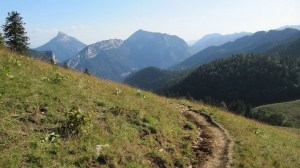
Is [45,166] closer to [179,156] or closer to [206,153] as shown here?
[179,156]

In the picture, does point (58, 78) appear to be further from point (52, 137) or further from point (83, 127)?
point (52, 137)

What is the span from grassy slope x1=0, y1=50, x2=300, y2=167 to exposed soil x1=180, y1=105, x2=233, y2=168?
551 mm

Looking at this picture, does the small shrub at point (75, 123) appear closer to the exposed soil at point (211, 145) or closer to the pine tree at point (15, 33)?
the exposed soil at point (211, 145)

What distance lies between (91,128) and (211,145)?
784cm

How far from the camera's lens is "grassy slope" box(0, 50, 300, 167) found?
14469 millimetres

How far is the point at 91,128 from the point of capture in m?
17.1

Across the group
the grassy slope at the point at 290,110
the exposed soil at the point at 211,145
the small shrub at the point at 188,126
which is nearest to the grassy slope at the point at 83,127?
the small shrub at the point at 188,126

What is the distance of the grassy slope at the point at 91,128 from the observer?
47.5 ft

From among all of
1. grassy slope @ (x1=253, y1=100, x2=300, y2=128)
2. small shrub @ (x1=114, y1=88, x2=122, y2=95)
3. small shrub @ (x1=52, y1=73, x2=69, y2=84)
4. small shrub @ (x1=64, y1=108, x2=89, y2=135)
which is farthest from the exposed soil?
grassy slope @ (x1=253, y1=100, x2=300, y2=128)

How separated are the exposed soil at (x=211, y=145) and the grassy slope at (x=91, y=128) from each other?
55cm

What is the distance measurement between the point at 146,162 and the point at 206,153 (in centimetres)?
497

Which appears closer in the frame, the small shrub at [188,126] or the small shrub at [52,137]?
the small shrub at [52,137]

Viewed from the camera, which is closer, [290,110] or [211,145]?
[211,145]

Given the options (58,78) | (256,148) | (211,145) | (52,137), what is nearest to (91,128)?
(52,137)
